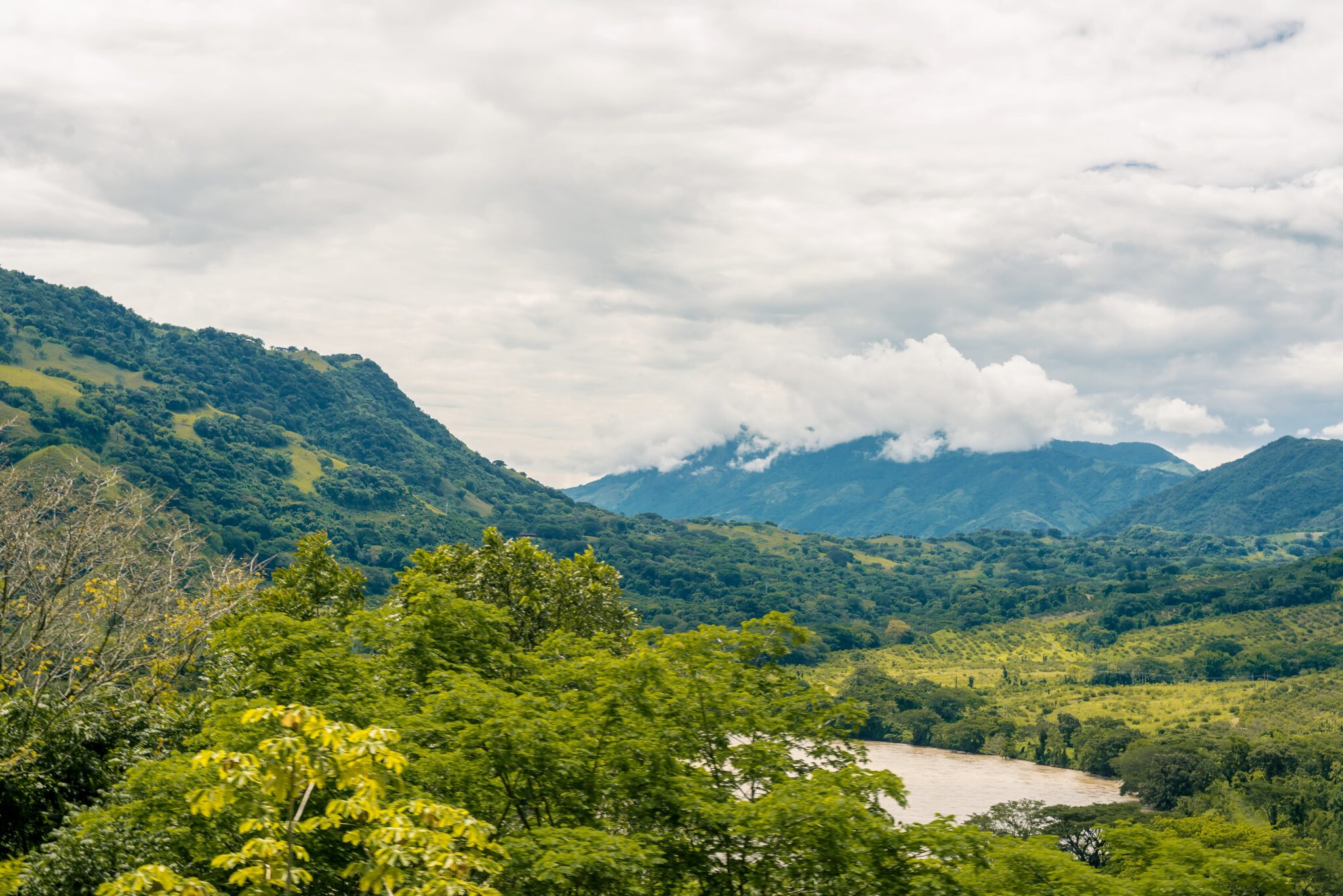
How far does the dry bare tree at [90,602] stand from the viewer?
1217 inches

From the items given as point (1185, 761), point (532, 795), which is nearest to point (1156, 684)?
point (1185, 761)

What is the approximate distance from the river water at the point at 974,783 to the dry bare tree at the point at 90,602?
6342cm

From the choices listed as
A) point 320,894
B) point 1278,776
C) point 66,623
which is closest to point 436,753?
point 320,894

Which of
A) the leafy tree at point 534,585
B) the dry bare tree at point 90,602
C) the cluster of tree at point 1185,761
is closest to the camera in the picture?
the dry bare tree at point 90,602

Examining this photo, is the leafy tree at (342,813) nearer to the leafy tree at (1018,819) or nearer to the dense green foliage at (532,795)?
the dense green foliage at (532,795)

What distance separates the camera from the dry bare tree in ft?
101

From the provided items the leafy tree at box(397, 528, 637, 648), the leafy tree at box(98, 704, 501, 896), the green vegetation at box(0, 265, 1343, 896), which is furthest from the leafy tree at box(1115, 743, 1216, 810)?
the leafy tree at box(98, 704, 501, 896)

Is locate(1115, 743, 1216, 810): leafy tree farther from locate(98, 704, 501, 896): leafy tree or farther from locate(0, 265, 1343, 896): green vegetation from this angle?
locate(98, 704, 501, 896): leafy tree

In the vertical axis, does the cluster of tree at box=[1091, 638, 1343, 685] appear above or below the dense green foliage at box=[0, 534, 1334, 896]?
below

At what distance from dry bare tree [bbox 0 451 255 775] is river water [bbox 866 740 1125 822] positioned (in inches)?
2497

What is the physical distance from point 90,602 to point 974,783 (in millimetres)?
94481

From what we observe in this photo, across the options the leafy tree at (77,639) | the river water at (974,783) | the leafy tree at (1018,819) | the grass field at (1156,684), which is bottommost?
the river water at (974,783)

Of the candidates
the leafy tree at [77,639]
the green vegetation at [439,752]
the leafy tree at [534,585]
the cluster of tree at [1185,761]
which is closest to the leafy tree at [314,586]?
the green vegetation at [439,752]

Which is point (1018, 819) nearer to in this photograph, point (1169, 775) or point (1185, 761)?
point (1169, 775)
